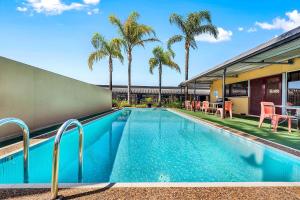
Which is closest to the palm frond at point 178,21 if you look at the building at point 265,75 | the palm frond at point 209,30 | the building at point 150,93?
the palm frond at point 209,30

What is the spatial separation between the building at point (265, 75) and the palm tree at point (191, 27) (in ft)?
20.5

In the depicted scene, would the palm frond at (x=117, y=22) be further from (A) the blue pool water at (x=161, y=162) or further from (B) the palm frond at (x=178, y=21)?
(A) the blue pool water at (x=161, y=162)

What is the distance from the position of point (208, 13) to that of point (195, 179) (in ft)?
75.8

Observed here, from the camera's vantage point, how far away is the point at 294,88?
12.8 metres

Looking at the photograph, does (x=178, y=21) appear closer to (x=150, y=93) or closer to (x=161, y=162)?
(x=150, y=93)

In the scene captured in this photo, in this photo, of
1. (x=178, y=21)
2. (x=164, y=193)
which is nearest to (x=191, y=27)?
(x=178, y=21)

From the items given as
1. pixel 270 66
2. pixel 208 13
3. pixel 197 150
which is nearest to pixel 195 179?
pixel 197 150

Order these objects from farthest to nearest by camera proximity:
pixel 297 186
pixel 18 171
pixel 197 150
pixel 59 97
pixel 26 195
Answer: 1. pixel 59 97
2. pixel 197 150
3. pixel 18 171
4. pixel 297 186
5. pixel 26 195

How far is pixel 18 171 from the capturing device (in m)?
4.38

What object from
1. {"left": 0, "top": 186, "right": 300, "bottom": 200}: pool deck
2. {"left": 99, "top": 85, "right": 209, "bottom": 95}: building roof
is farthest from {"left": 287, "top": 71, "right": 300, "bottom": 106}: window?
{"left": 99, "top": 85, "right": 209, "bottom": 95}: building roof

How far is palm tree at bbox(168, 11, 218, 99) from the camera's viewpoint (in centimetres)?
2431

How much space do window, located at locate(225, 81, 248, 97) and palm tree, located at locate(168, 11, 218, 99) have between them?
17.3 ft

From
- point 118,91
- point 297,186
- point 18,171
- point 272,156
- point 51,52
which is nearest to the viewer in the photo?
point 297,186

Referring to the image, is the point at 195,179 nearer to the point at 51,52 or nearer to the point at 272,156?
the point at 272,156
